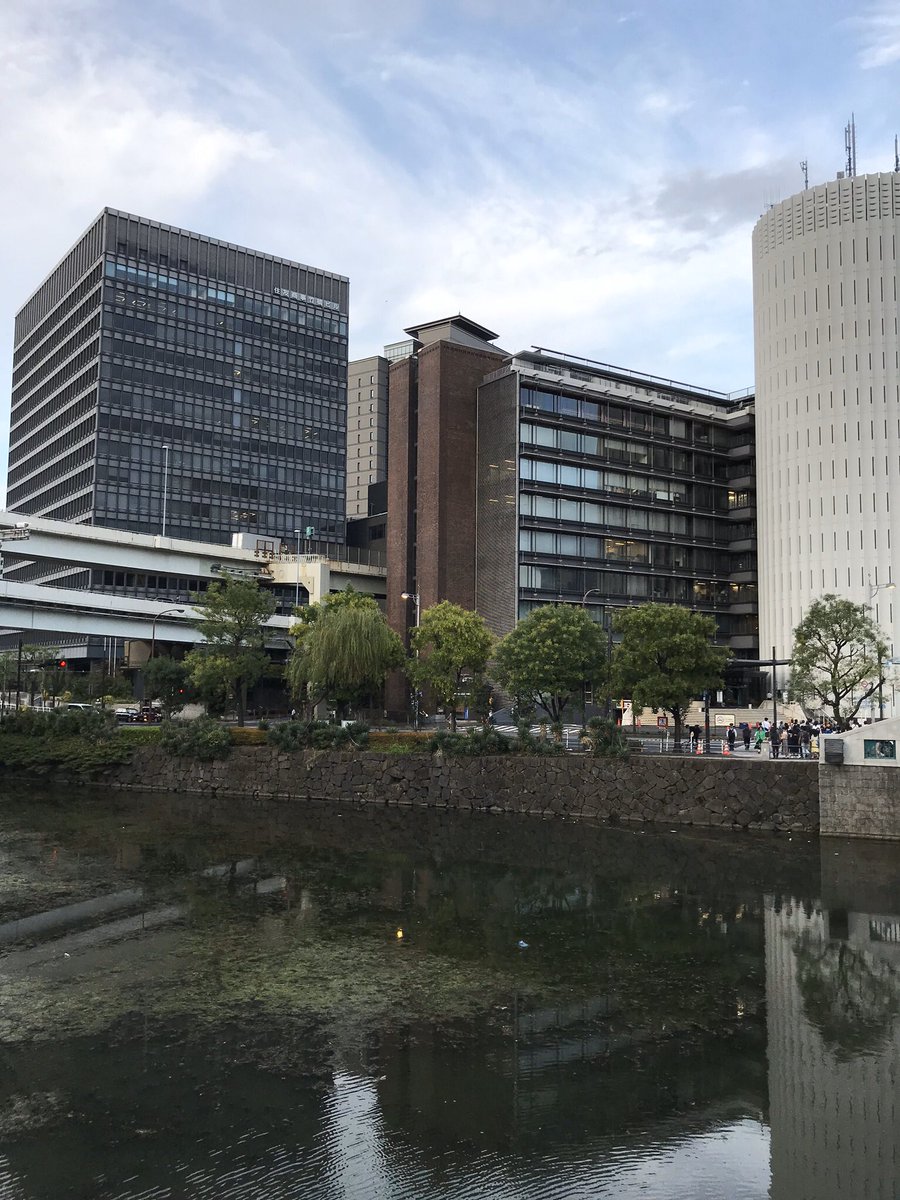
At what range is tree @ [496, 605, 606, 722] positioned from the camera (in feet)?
174

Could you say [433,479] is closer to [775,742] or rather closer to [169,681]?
[169,681]

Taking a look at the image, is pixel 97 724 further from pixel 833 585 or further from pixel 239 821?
pixel 833 585

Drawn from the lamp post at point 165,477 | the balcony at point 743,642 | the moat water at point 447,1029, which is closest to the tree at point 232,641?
the moat water at point 447,1029

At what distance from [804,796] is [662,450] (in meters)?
57.4

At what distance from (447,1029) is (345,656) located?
137 feet

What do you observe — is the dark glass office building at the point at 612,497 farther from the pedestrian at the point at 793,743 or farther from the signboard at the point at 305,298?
the signboard at the point at 305,298

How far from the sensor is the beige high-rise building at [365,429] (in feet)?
547

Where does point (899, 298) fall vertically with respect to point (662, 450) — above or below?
above

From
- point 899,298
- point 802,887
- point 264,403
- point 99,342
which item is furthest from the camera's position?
point 264,403

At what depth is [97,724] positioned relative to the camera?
6044 cm

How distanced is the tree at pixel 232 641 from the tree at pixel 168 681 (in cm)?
108

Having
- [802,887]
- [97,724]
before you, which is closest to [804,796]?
[802,887]

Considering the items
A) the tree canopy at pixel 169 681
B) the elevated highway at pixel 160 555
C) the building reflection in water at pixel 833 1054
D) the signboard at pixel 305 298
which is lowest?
the building reflection in water at pixel 833 1054

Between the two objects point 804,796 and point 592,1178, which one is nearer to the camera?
point 592,1178
